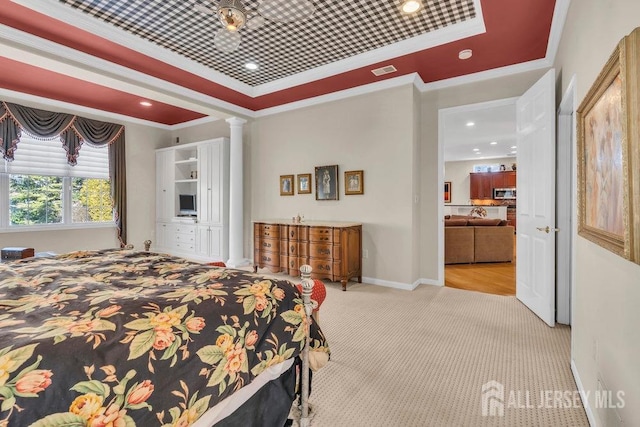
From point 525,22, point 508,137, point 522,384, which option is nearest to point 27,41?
point 525,22

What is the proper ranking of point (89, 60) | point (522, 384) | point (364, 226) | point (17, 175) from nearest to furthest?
point (522, 384)
point (89, 60)
point (364, 226)
point (17, 175)

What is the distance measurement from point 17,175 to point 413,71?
242 inches

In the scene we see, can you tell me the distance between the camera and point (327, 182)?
189 inches

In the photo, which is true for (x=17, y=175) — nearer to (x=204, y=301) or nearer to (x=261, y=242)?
(x=261, y=242)

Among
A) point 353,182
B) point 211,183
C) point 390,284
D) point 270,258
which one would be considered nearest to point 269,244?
point 270,258

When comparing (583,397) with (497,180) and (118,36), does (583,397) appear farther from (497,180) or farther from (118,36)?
(497,180)

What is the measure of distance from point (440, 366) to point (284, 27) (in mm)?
3364

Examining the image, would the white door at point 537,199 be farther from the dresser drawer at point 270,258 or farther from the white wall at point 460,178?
the white wall at point 460,178

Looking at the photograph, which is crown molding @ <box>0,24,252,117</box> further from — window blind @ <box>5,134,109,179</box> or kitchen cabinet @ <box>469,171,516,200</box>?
kitchen cabinet @ <box>469,171,516,200</box>

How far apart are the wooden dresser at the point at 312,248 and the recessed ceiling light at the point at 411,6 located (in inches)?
96.2

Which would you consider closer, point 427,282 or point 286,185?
point 427,282

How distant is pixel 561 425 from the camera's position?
165 cm

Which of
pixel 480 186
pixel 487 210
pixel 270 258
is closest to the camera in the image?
pixel 270 258

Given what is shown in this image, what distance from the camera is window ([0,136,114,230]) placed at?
188 inches
